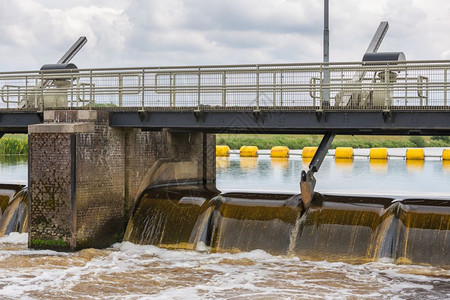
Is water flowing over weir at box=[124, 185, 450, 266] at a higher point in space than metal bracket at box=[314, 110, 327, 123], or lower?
lower

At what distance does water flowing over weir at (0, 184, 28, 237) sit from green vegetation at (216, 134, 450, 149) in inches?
1989

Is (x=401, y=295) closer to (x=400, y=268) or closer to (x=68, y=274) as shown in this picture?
(x=400, y=268)

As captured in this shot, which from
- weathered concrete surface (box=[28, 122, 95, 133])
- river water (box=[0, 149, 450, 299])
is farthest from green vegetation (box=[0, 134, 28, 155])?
weathered concrete surface (box=[28, 122, 95, 133])

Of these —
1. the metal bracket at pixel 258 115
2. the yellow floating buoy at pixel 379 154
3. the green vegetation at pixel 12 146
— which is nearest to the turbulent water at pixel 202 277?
the metal bracket at pixel 258 115

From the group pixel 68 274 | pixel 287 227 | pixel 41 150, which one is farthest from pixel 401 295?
pixel 41 150

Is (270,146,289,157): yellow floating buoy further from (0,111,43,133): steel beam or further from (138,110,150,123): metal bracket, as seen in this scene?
(138,110,150,123): metal bracket

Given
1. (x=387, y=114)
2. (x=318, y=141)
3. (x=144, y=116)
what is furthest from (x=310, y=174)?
(x=318, y=141)

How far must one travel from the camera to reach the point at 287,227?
22359mm

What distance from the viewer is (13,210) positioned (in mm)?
26750

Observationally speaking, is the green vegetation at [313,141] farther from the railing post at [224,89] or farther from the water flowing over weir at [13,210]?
the railing post at [224,89]

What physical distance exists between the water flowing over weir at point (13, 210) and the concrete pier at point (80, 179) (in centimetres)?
273

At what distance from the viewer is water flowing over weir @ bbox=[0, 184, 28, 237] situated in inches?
1022

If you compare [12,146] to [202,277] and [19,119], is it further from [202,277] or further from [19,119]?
[202,277]

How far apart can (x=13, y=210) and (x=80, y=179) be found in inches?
201
